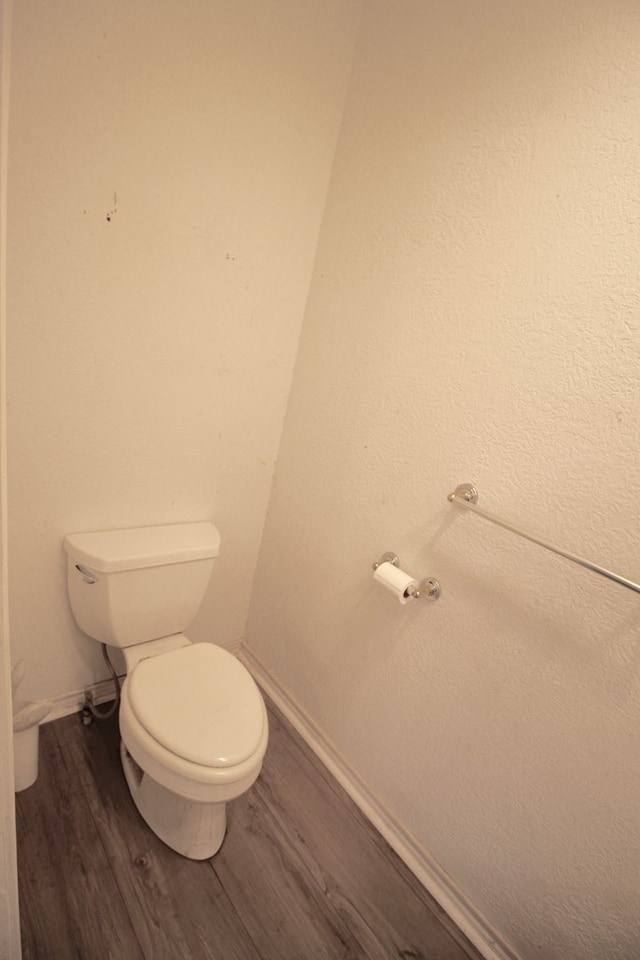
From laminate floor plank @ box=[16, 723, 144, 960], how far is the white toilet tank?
431 millimetres

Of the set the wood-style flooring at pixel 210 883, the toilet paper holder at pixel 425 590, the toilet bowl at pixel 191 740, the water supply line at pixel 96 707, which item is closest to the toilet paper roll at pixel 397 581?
the toilet paper holder at pixel 425 590

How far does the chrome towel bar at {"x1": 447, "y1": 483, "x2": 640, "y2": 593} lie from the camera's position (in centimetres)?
82

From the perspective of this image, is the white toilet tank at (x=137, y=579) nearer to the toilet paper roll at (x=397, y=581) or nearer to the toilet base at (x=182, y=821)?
the toilet base at (x=182, y=821)

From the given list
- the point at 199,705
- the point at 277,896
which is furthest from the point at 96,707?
the point at 277,896

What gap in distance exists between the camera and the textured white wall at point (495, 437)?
0.88 metres

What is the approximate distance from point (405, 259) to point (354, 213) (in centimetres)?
26

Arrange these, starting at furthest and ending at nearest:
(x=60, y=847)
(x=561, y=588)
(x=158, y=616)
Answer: (x=158, y=616) → (x=60, y=847) → (x=561, y=588)

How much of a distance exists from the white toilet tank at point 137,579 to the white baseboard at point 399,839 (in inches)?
21.8

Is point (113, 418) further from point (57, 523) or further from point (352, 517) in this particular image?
point (352, 517)

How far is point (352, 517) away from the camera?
1378 mm

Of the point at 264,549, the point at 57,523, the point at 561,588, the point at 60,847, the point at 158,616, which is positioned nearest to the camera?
the point at 561,588

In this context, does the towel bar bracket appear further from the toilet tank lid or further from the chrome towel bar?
the toilet tank lid

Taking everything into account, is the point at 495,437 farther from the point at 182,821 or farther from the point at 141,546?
the point at 182,821

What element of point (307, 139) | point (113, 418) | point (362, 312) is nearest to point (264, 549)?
point (113, 418)
